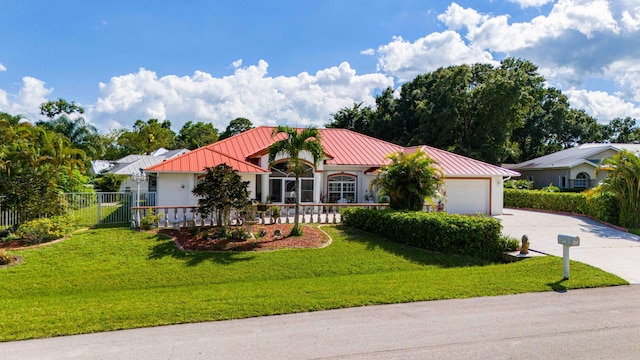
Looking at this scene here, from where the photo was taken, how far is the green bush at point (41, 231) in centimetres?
1319

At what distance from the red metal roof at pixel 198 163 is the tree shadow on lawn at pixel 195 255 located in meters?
5.73

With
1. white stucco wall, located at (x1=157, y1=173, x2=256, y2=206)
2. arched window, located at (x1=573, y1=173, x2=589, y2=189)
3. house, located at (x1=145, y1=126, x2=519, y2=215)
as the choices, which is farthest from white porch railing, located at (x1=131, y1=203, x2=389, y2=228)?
arched window, located at (x1=573, y1=173, x2=589, y2=189)

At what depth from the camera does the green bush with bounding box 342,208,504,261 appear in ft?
40.7

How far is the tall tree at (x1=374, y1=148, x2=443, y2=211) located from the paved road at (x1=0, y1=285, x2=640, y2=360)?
29.5ft

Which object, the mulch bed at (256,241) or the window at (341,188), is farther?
the window at (341,188)

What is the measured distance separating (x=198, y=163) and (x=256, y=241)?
22.7 ft

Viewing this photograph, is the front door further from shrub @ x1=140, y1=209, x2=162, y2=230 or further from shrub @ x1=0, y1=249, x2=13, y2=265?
shrub @ x1=0, y1=249, x2=13, y2=265

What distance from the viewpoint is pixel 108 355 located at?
17.4 feet

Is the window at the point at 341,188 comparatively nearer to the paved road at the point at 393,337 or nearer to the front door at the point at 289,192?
the front door at the point at 289,192

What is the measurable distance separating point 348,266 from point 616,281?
638 cm

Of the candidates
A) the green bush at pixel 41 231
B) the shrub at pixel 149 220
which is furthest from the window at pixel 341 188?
the green bush at pixel 41 231

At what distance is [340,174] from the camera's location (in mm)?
23656

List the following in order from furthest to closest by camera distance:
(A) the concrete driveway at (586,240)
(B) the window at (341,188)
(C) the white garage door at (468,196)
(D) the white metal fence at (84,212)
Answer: (B) the window at (341,188) → (C) the white garage door at (468,196) → (D) the white metal fence at (84,212) → (A) the concrete driveway at (586,240)

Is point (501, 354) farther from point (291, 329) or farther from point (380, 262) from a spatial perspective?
point (380, 262)
